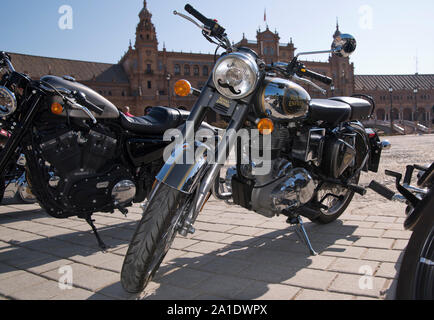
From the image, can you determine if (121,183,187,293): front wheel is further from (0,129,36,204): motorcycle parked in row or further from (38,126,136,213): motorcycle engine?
(0,129,36,204): motorcycle parked in row

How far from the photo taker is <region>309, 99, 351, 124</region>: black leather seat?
3.02m

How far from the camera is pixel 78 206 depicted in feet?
10.7

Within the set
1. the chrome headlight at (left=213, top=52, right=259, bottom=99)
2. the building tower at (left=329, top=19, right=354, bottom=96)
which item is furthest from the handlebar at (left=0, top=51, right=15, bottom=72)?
the building tower at (left=329, top=19, right=354, bottom=96)

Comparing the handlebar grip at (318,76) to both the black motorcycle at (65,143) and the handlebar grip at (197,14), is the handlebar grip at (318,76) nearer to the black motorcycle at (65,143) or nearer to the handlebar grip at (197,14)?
the handlebar grip at (197,14)

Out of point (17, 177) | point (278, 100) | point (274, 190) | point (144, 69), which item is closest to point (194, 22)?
point (278, 100)

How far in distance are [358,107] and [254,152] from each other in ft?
Result: 4.77

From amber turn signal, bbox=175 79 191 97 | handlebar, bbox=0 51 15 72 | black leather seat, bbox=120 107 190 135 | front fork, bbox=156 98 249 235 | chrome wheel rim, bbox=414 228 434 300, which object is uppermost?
handlebar, bbox=0 51 15 72

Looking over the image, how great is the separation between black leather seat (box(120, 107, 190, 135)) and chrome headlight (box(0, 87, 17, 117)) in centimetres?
95

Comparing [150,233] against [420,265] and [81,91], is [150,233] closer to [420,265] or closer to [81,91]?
[420,265]

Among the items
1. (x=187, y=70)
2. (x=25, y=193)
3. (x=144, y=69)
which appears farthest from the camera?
(x=187, y=70)

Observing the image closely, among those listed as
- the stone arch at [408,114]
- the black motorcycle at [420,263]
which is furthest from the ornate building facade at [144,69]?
the black motorcycle at [420,263]

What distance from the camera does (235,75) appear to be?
2.30 metres

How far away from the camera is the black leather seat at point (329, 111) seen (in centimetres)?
302
